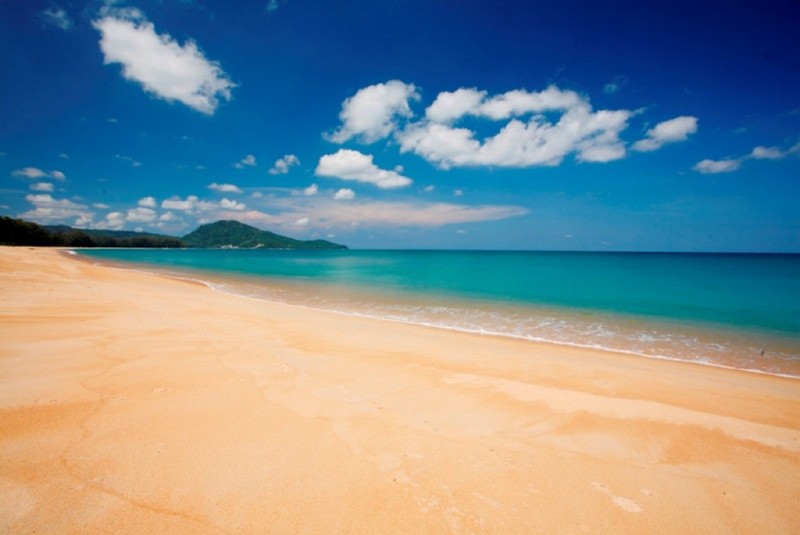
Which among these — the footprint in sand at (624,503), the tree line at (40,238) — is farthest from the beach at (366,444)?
the tree line at (40,238)

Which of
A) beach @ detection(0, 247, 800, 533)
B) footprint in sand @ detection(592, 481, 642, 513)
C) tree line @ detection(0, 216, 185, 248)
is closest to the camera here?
beach @ detection(0, 247, 800, 533)

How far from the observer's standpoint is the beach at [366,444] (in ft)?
10.0

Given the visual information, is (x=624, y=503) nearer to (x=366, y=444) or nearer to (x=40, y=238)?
(x=366, y=444)

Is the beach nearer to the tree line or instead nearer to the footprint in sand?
the footprint in sand

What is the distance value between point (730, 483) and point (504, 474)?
267cm

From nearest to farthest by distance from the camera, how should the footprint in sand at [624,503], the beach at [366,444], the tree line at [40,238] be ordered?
the beach at [366,444]
the footprint in sand at [624,503]
the tree line at [40,238]

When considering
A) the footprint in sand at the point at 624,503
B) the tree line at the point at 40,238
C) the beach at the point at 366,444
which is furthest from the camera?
the tree line at the point at 40,238

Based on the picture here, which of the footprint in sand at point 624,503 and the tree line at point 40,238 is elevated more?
the tree line at point 40,238

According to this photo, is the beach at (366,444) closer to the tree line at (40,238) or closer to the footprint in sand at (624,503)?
the footprint in sand at (624,503)

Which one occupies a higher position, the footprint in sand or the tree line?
the tree line

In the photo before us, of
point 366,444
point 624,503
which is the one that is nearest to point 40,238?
point 366,444

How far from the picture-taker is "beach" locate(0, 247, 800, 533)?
3.06 meters

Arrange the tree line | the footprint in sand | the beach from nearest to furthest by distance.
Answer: the beach → the footprint in sand → the tree line

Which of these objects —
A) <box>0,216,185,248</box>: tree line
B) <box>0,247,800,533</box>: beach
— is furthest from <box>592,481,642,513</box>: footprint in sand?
<box>0,216,185,248</box>: tree line
